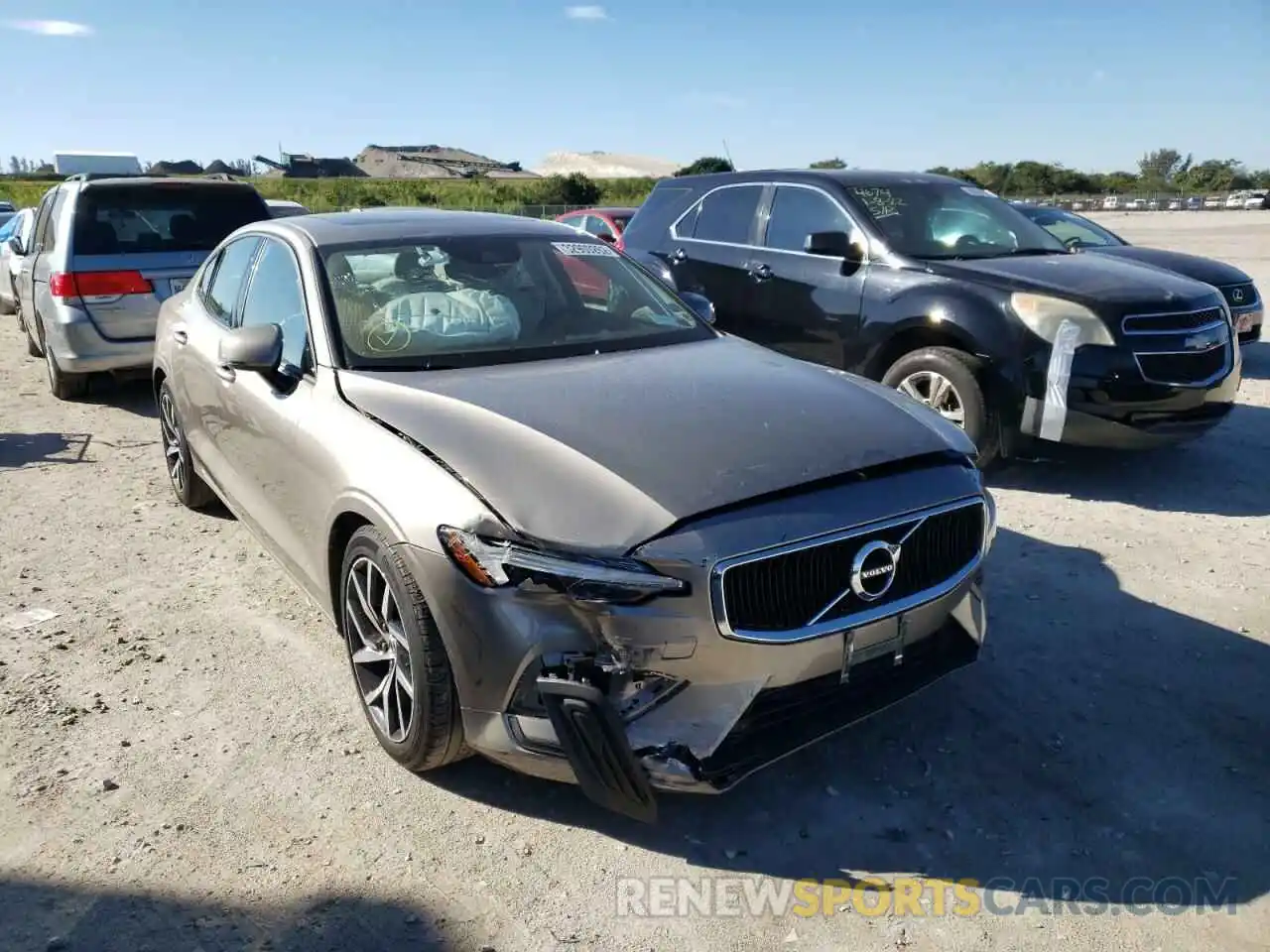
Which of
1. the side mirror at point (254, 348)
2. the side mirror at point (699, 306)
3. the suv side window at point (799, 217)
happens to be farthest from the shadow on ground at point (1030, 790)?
the suv side window at point (799, 217)

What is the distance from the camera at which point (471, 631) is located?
2625mm

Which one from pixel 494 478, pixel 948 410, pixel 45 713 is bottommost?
pixel 45 713

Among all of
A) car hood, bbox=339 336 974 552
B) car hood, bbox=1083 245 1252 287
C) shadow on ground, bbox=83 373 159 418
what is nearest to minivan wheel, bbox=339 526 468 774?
A: car hood, bbox=339 336 974 552

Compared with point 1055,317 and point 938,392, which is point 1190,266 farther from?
point 938,392

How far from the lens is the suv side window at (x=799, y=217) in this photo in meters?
6.71

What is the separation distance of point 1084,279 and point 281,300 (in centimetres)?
456

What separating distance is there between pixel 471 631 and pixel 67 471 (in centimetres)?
506

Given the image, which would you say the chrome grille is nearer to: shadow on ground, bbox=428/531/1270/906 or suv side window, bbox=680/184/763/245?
suv side window, bbox=680/184/763/245

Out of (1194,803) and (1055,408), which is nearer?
(1194,803)

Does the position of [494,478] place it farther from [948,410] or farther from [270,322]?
[948,410]

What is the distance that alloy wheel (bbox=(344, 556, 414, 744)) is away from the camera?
3.00 m

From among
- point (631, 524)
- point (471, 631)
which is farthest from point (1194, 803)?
point (471, 631)

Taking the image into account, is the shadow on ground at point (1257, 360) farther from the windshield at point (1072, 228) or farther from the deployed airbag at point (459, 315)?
the deployed airbag at point (459, 315)

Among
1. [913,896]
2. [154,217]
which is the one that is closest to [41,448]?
[154,217]
